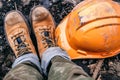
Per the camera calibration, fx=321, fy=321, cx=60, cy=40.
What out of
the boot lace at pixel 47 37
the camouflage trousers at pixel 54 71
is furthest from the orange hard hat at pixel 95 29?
the camouflage trousers at pixel 54 71

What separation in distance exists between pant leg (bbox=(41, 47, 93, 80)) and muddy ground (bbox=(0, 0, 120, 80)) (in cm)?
32

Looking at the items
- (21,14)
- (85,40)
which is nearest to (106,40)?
(85,40)

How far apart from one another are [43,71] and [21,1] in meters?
0.83

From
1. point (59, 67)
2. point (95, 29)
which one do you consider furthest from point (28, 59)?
point (95, 29)

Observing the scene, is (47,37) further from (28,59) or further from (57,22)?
(28,59)

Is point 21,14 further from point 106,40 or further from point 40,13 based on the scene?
point 106,40

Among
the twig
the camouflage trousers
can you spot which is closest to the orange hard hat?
the twig

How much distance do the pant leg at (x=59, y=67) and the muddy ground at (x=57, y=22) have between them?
0.32m

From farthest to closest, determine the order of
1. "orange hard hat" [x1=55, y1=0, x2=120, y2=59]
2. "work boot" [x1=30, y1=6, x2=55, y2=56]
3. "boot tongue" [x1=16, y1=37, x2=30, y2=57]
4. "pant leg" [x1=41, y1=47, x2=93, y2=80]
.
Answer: "work boot" [x1=30, y1=6, x2=55, y2=56] < "boot tongue" [x1=16, y1=37, x2=30, y2=57] < "orange hard hat" [x1=55, y1=0, x2=120, y2=59] < "pant leg" [x1=41, y1=47, x2=93, y2=80]

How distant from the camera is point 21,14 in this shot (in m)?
2.87

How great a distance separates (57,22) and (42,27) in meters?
0.20

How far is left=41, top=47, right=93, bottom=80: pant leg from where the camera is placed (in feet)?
6.69

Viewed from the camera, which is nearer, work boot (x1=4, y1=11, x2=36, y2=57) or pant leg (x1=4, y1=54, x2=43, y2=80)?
pant leg (x1=4, y1=54, x2=43, y2=80)

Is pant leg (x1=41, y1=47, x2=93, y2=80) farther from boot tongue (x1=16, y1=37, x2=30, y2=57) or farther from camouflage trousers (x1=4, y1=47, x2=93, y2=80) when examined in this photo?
boot tongue (x1=16, y1=37, x2=30, y2=57)
